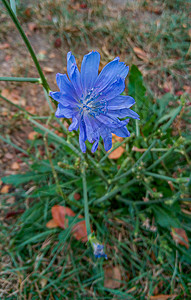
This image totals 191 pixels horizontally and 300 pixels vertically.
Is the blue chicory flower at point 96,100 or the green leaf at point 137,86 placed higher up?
the green leaf at point 137,86

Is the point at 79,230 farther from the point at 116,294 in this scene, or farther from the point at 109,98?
the point at 109,98

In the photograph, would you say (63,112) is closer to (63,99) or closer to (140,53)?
(63,99)

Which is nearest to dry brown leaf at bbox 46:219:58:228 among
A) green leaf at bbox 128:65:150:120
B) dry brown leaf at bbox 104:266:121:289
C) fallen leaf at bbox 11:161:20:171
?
dry brown leaf at bbox 104:266:121:289

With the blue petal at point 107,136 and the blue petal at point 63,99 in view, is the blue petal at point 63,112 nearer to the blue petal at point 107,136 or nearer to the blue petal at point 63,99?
the blue petal at point 63,99

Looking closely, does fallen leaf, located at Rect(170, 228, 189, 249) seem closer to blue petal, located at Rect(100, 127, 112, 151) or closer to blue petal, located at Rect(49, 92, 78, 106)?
blue petal, located at Rect(100, 127, 112, 151)

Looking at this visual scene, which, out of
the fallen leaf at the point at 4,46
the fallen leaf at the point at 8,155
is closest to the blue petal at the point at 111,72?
the fallen leaf at the point at 8,155

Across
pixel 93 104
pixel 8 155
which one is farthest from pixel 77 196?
pixel 93 104

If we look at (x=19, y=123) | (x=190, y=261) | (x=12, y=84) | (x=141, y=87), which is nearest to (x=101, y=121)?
(x=141, y=87)

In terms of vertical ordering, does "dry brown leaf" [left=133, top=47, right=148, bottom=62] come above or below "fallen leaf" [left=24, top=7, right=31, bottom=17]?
below
